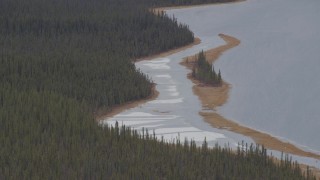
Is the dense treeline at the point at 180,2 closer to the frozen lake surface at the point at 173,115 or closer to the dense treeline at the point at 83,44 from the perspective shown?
the dense treeline at the point at 83,44

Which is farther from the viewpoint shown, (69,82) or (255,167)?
(69,82)

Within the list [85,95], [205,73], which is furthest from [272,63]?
[85,95]

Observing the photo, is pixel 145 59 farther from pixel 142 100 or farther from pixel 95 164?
pixel 95 164

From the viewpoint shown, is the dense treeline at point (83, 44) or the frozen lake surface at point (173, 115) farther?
the dense treeline at point (83, 44)

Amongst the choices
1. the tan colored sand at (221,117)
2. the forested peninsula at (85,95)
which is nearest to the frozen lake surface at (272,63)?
the tan colored sand at (221,117)

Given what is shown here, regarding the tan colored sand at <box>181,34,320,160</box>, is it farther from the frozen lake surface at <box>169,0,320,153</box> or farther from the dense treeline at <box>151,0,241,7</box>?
the dense treeline at <box>151,0,241,7</box>

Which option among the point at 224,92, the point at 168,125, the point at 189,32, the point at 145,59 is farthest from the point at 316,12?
the point at 168,125

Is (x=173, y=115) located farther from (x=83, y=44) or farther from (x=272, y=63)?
(x=83, y=44)
